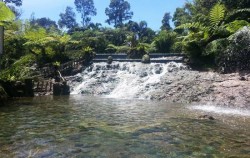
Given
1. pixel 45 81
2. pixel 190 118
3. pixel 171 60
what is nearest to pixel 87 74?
pixel 45 81

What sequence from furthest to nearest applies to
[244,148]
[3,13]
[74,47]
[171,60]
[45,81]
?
1. [74,47]
2. [171,60]
3. [45,81]
4. [3,13]
5. [244,148]

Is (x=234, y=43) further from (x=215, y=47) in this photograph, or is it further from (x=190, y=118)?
(x=190, y=118)

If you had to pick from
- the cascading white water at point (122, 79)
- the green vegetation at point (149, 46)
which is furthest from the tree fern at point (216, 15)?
the cascading white water at point (122, 79)

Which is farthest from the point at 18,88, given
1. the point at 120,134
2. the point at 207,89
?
the point at 120,134

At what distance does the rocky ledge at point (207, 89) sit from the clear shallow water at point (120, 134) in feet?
10.2

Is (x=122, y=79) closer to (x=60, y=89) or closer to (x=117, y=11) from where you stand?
(x=60, y=89)

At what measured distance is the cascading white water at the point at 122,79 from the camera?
18.9 m

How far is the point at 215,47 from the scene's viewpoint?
18.5 meters

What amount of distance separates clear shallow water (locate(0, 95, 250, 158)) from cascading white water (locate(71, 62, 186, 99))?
698 centimetres

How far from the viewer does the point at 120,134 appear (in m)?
7.98

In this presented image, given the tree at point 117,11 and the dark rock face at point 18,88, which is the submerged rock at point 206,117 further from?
the tree at point 117,11

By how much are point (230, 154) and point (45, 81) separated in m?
15.3

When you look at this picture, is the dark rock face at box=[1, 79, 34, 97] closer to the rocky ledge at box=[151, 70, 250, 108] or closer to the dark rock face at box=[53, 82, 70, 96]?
the dark rock face at box=[53, 82, 70, 96]

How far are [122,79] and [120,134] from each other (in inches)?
525
